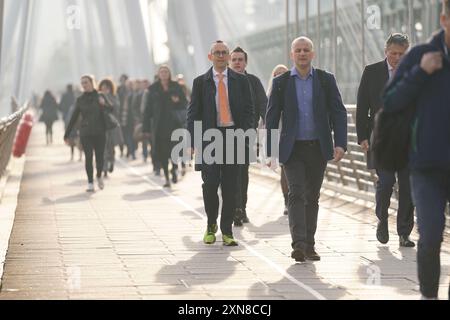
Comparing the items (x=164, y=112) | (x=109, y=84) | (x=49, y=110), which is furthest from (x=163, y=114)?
(x=49, y=110)

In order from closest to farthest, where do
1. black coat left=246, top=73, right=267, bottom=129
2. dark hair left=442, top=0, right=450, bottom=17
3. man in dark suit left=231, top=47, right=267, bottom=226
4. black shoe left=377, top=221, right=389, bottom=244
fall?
dark hair left=442, top=0, right=450, bottom=17
black shoe left=377, top=221, right=389, bottom=244
man in dark suit left=231, top=47, right=267, bottom=226
black coat left=246, top=73, right=267, bottom=129

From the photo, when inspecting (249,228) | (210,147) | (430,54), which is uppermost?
(430,54)

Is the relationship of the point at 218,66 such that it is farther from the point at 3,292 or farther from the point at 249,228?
the point at 3,292

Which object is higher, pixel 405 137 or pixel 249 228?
pixel 405 137

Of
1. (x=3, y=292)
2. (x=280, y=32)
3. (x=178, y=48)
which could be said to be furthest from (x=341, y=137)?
(x=178, y=48)

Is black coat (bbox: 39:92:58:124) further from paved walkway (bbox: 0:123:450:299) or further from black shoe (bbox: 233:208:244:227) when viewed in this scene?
black shoe (bbox: 233:208:244:227)

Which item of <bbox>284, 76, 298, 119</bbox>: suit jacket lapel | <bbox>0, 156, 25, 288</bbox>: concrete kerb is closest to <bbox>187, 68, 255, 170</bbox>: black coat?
<bbox>284, 76, 298, 119</bbox>: suit jacket lapel

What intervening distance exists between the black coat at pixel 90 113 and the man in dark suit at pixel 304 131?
8160 mm

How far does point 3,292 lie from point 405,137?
2.83 metres

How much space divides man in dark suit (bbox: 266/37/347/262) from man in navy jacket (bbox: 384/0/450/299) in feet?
9.61

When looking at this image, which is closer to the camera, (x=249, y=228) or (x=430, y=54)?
(x=430, y=54)

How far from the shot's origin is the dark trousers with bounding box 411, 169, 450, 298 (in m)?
6.61

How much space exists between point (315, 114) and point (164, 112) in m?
8.76
